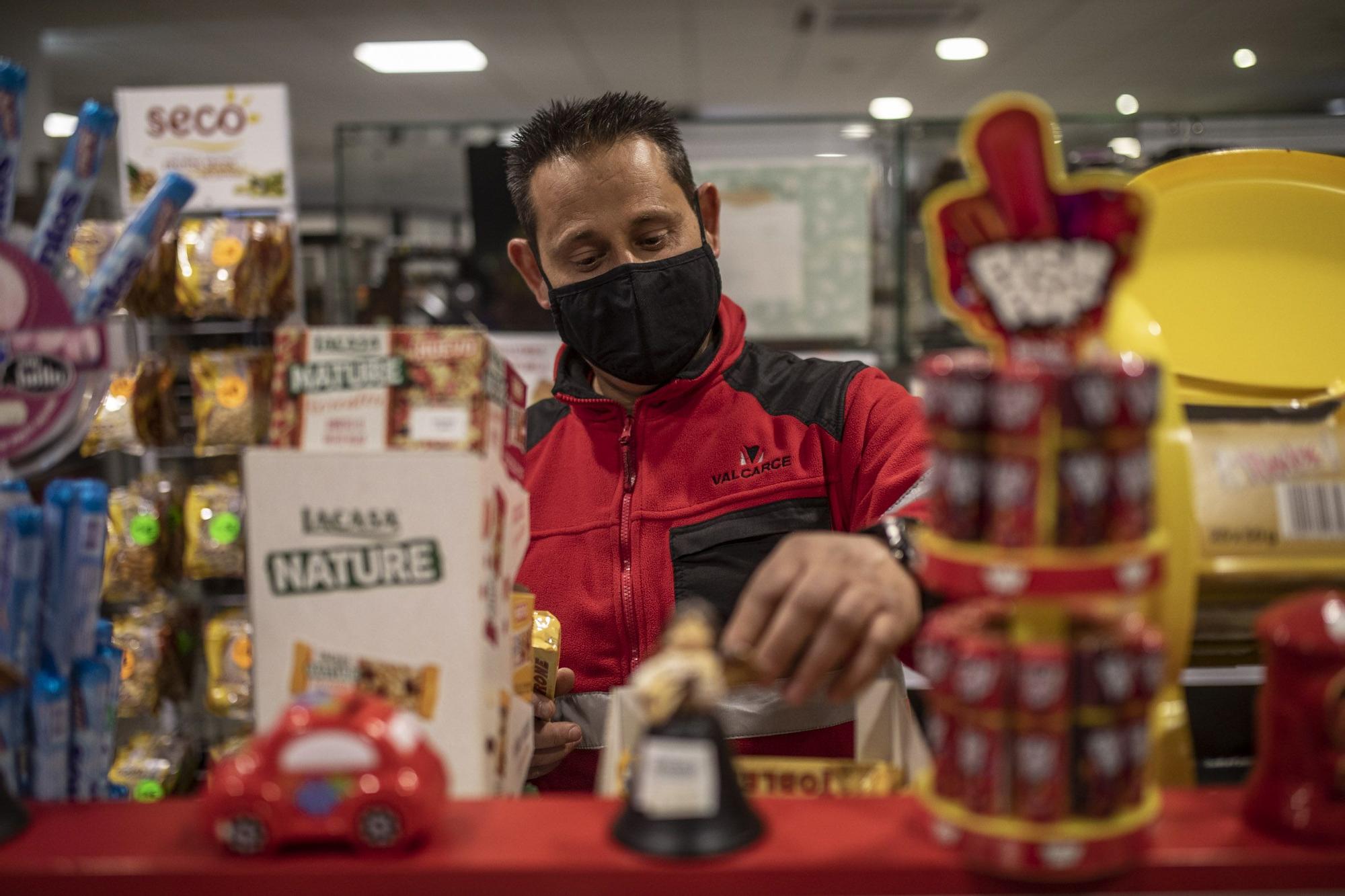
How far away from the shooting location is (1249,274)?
1215mm

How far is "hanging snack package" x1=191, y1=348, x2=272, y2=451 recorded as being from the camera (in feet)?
10.6

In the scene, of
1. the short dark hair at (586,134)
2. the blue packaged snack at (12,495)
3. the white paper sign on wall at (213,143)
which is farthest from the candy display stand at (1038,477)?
the white paper sign on wall at (213,143)

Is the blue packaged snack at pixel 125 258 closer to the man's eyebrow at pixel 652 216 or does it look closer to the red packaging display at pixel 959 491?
the red packaging display at pixel 959 491

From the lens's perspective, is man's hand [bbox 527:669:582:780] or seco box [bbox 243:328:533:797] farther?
man's hand [bbox 527:669:582:780]

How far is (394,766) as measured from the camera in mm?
→ 737

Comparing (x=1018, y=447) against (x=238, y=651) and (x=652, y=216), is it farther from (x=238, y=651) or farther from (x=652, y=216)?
(x=238, y=651)

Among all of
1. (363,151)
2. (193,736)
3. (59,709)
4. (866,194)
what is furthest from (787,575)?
(363,151)

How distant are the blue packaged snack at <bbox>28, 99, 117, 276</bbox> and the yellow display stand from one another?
1107 millimetres

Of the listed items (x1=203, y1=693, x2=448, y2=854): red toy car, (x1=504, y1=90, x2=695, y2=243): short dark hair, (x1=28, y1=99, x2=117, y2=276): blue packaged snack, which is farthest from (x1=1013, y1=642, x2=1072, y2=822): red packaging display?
(x1=504, y1=90, x2=695, y2=243): short dark hair

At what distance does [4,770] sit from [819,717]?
1018 mm

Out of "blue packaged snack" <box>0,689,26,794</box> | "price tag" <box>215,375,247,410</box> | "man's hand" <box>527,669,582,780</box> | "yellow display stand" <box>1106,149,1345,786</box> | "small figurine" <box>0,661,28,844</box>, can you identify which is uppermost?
"price tag" <box>215,375,247,410</box>

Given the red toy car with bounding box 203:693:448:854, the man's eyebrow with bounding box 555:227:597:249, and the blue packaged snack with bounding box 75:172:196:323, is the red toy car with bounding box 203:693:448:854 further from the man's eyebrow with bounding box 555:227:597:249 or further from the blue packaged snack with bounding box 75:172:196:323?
the man's eyebrow with bounding box 555:227:597:249

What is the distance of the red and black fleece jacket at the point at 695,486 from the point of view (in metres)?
1.76

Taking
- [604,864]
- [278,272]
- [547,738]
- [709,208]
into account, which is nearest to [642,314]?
[709,208]
